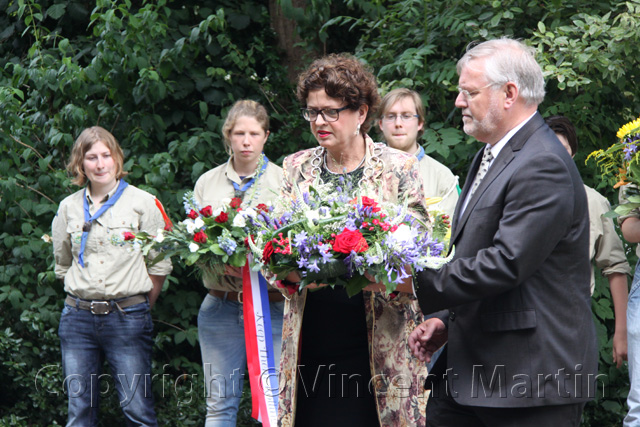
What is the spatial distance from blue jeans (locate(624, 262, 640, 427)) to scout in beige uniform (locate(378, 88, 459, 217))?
121cm

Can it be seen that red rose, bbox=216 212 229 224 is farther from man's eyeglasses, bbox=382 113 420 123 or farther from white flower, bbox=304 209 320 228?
man's eyeglasses, bbox=382 113 420 123

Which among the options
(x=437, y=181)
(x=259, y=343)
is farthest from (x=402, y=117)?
(x=259, y=343)

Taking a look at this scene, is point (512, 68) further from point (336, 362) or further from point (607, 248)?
point (607, 248)

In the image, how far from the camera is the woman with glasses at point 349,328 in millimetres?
3459

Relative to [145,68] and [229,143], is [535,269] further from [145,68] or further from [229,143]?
[145,68]

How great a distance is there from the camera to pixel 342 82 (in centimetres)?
357

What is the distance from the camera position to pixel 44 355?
240 inches

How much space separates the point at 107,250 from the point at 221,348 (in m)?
0.97

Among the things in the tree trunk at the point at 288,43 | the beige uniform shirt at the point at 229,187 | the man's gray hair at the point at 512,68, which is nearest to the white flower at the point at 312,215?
the man's gray hair at the point at 512,68

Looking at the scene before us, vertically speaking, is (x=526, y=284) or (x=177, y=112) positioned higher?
(x=177, y=112)

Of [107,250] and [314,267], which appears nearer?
[314,267]

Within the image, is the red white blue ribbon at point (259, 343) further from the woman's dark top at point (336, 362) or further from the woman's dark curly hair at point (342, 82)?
the woman's dark curly hair at point (342, 82)

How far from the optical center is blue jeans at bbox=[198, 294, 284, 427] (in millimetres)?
4891

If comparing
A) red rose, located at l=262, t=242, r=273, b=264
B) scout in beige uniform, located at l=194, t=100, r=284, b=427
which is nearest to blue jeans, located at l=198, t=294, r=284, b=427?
scout in beige uniform, located at l=194, t=100, r=284, b=427
